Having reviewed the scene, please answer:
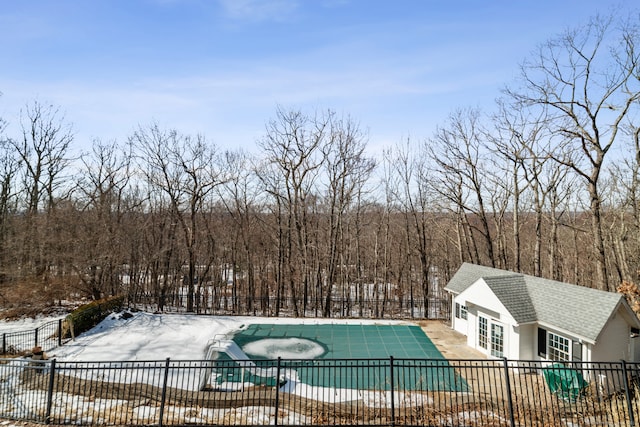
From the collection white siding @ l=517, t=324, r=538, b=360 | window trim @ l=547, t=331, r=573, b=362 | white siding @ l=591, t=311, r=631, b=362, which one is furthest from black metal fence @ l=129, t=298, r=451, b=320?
white siding @ l=591, t=311, r=631, b=362

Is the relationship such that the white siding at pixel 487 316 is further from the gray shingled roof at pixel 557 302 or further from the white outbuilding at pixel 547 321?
the gray shingled roof at pixel 557 302

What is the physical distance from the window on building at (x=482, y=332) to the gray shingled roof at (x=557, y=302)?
5.06ft

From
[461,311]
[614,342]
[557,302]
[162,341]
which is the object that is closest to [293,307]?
[162,341]

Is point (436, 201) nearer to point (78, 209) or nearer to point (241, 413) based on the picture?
point (241, 413)

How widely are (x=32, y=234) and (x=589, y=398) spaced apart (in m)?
28.5

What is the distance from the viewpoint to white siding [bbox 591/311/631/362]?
9773 mm

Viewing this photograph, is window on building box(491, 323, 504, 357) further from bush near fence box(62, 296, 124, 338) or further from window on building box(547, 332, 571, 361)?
bush near fence box(62, 296, 124, 338)

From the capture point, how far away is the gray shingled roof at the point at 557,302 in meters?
9.93

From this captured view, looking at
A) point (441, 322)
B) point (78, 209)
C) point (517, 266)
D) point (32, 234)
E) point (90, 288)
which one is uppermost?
point (78, 209)

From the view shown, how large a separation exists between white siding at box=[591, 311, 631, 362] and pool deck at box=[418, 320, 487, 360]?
3.78 m

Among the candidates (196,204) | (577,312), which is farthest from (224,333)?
(577,312)

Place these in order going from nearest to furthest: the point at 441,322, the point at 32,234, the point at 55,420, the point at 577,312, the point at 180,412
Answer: the point at 55,420
the point at 180,412
the point at 577,312
the point at 441,322
the point at 32,234

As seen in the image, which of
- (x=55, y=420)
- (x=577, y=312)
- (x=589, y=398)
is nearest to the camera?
(x=55, y=420)

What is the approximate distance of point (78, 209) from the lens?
24.9 m
